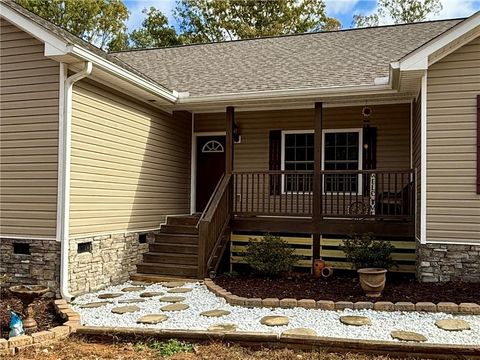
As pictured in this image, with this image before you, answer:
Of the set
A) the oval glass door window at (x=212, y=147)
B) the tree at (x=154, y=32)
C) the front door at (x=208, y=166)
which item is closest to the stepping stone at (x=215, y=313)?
the front door at (x=208, y=166)

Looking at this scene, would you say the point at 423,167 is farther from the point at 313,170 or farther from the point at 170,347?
the point at 170,347

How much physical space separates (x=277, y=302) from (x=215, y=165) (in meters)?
4.86

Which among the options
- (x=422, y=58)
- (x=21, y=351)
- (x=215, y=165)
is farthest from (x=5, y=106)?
(x=422, y=58)

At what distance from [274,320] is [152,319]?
4.59ft

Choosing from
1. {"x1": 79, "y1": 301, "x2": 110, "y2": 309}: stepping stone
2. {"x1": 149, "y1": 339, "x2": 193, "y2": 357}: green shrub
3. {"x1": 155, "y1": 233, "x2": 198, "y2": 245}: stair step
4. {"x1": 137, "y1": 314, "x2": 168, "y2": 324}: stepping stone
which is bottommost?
{"x1": 149, "y1": 339, "x2": 193, "y2": 357}: green shrub

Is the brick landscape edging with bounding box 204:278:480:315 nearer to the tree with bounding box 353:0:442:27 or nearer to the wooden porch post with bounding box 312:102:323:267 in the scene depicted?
the wooden porch post with bounding box 312:102:323:267

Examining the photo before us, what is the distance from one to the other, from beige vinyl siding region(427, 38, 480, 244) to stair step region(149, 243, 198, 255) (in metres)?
3.87

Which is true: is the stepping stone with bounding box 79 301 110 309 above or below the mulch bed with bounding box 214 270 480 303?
below

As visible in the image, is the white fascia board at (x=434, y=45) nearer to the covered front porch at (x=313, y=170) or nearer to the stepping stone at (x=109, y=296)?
the covered front porch at (x=313, y=170)

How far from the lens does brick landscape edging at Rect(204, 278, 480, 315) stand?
5.21 m

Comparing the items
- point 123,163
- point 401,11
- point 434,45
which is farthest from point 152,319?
point 401,11

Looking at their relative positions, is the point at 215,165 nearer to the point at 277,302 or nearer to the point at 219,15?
the point at 277,302

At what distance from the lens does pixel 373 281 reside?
19.3 feet

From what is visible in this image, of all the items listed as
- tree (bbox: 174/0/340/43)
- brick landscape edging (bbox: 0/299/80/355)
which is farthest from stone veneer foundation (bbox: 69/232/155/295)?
tree (bbox: 174/0/340/43)
